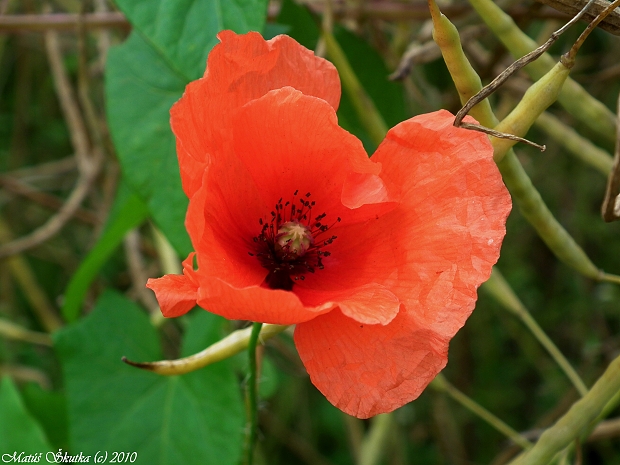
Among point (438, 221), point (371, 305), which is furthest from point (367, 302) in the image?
point (438, 221)

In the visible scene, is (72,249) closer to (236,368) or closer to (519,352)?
(236,368)

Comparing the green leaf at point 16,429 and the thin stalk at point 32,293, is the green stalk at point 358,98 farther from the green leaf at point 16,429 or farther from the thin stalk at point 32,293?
the thin stalk at point 32,293

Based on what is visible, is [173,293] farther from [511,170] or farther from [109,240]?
[109,240]

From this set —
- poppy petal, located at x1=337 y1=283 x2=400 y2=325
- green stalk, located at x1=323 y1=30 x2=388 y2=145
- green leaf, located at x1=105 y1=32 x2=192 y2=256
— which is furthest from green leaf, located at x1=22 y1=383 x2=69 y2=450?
poppy petal, located at x1=337 y1=283 x2=400 y2=325

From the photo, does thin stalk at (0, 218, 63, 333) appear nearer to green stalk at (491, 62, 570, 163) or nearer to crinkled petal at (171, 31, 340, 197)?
crinkled petal at (171, 31, 340, 197)

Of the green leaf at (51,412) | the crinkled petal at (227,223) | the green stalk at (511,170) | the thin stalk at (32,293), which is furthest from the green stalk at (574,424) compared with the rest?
the thin stalk at (32,293)

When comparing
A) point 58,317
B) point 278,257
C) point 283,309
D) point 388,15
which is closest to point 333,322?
point 283,309
